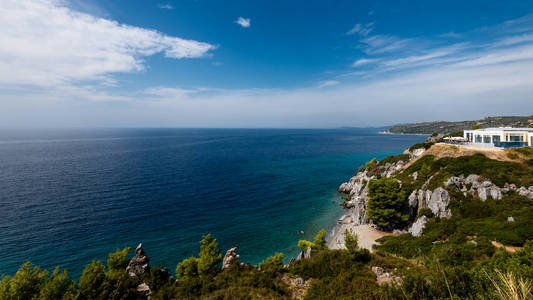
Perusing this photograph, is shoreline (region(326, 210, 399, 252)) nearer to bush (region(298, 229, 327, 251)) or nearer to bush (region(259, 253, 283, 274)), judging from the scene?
bush (region(298, 229, 327, 251))

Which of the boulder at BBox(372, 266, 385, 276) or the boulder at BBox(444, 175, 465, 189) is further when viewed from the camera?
the boulder at BBox(444, 175, 465, 189)

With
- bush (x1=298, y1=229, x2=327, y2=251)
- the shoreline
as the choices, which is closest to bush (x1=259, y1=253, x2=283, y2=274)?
bush (x1=298, y1=229, x2=327, y2=251)

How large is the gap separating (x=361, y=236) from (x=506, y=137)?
131 feet

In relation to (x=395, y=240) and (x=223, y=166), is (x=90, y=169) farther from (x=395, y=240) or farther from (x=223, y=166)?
(x=395, y=240)

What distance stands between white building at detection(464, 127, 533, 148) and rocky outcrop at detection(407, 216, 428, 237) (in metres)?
28.1

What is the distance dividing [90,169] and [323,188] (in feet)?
260

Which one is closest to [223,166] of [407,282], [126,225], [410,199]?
[126,225]

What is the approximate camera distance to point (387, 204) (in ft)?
119

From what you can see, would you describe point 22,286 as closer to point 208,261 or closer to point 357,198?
point 208,261

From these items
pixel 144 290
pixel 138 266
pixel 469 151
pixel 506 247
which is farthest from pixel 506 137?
pixel 138 266

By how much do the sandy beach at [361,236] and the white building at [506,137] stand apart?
32210mm

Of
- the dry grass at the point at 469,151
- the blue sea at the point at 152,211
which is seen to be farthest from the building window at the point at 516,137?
the blue sea at the point at 152,211

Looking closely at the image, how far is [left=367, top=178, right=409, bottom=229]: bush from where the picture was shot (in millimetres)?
35594

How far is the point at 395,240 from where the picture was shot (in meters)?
31.3
